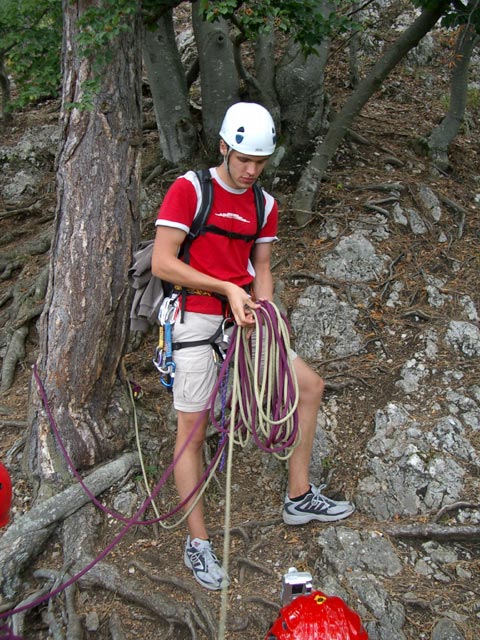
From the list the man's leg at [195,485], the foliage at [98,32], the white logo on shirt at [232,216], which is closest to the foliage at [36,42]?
the foliage at [98,32]

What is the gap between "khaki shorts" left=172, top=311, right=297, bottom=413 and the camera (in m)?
2.99

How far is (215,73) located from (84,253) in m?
2.70

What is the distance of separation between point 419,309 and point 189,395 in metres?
2.48

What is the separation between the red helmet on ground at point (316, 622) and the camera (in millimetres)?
2057

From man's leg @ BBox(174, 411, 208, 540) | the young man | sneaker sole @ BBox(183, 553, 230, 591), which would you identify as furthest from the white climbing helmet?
sneaker sole @ BBox(183, 553, 230, 591)

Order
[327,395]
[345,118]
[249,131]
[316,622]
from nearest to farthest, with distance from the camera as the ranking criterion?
[316,622], [249,131], [327,395], [345,118]

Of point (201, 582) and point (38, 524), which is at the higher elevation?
point (38, 524)

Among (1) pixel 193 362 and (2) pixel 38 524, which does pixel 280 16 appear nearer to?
(1) pixel 193 362

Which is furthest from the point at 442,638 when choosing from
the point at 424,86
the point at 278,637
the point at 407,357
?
the point at 424,86

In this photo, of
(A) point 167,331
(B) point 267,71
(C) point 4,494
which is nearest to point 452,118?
(B) point 267,71

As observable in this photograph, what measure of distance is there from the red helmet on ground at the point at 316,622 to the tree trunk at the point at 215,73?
4.54 meters

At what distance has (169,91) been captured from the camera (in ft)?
18.3

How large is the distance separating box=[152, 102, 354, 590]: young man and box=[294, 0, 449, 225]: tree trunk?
8.15 ft

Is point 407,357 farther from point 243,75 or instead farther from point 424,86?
point 424,86
